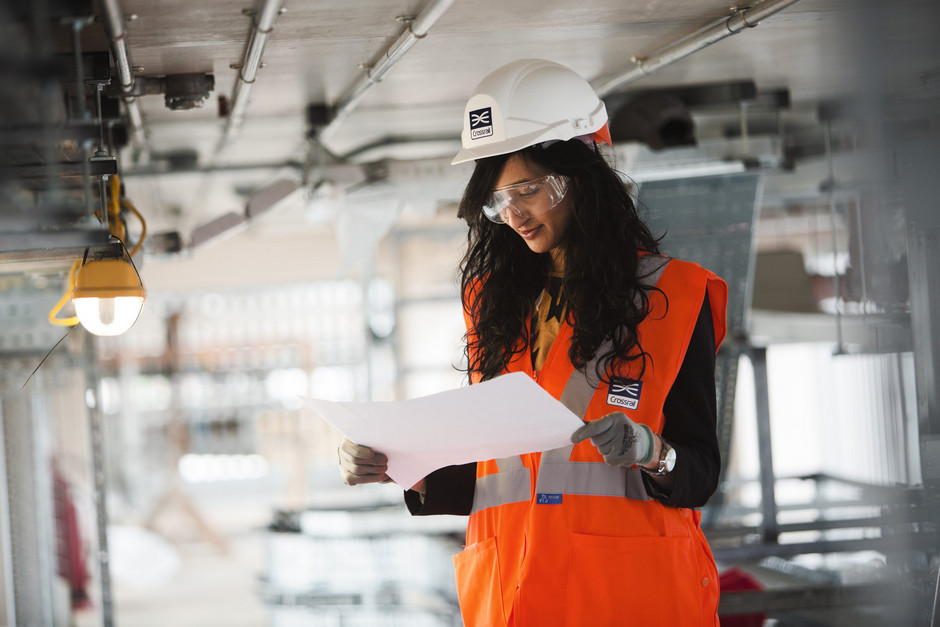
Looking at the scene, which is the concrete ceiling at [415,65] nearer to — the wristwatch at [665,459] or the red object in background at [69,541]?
the wristwatch at [665,459]

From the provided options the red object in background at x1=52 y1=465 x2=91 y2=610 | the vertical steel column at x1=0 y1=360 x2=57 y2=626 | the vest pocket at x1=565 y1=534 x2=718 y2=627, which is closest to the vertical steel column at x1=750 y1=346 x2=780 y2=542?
the vest pocket at x1=565 y1=534 x2=718 y2=627

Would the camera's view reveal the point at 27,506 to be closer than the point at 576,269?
No

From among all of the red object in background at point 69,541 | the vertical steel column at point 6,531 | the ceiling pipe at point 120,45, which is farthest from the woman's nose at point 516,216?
the red object in background at point 69,541

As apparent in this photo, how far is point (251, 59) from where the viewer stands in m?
2.79

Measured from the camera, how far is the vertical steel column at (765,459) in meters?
3.87

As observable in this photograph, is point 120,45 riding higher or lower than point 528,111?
higher

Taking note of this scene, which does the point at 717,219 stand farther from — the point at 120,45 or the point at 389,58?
the point at 120,45

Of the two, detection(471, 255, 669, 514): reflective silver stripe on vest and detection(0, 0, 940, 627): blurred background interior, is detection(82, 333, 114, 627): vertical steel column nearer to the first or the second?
detection(0, 0, 940, 627): blurred background interior

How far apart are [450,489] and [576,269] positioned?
546mm

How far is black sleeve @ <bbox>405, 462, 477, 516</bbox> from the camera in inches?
77.7

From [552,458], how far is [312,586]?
351cm

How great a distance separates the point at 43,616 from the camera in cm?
505

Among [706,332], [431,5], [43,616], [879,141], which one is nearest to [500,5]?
[431,5]

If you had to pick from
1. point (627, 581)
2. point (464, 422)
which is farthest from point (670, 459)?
point (464, 422)
